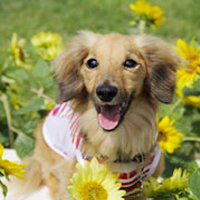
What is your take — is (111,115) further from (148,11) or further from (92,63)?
(148,11)

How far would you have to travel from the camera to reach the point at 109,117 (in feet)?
6.59

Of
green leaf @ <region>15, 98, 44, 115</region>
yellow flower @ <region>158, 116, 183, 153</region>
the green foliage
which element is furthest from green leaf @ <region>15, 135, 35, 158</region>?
yellow flower @ <region>158, 116, 183, 153</region>

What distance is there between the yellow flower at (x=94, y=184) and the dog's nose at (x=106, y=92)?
1.30 ft

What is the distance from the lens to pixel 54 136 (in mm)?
2506

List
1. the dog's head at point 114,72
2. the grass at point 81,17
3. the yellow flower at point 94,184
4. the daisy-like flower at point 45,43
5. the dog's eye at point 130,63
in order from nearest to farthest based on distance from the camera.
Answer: the yellow flower at point 94,184 < the dog's head at point 114,72 < the dog's eye at point 130,63 < the daisy-like flower at point 45,43 < the grass at point 81,17

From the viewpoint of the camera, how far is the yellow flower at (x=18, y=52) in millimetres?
2973

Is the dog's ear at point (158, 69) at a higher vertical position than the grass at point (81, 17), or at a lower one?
higher

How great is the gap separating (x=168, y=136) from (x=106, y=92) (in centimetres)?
72

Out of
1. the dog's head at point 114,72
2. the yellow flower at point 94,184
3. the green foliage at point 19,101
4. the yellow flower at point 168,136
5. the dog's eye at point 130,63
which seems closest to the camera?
the yellow flower at point 94,184

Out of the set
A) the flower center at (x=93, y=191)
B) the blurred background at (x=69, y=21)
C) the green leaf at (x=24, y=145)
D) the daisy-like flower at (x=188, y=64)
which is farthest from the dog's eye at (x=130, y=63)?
the blurred background at (x=69, y=21)

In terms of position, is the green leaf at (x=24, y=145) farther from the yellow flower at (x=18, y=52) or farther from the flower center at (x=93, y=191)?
the flower center at (x=93, y=191)

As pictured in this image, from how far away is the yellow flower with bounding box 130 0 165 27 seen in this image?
2.80m

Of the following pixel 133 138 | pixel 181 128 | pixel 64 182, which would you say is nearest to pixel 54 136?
pixel 64 182

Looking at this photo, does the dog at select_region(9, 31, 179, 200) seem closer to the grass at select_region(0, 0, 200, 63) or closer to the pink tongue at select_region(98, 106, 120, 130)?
the pink tongue at select_region(98, 106, 120, 130)
